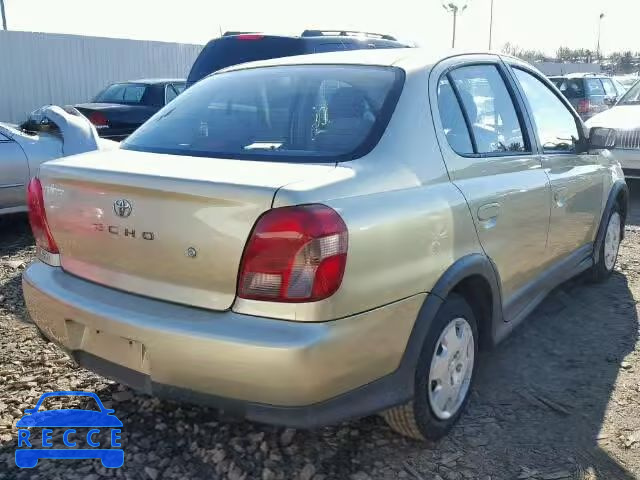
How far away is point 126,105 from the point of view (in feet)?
36.3

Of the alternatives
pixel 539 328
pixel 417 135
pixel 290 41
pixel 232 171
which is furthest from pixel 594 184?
pixel 290 41

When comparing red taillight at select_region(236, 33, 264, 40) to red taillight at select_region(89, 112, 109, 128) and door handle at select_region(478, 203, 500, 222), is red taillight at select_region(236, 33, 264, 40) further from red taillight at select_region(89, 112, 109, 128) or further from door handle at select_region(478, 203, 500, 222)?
door handle at select_region(478, 203, 500, 222)

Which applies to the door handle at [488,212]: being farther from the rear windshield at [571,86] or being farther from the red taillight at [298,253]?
the rear windshield at [571,86]

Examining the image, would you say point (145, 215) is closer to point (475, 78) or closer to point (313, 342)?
point (313, 342)

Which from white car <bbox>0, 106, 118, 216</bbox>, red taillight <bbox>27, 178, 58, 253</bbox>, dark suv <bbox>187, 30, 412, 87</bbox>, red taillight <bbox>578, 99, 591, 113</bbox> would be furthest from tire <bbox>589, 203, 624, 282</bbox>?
red taillight <bbox>578, 99, 591, 113</bbox>

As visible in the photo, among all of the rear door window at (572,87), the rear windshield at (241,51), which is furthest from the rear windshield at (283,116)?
the rear door window at (572,87)

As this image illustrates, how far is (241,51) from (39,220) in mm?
4755

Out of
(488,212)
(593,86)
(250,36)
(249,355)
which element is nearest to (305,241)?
(249,355)

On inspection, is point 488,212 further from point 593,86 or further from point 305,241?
point 593,86

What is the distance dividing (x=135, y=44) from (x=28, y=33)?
3.47m

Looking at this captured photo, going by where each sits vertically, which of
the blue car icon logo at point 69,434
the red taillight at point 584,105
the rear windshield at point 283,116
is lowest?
the blue car icon logo at point 69,434

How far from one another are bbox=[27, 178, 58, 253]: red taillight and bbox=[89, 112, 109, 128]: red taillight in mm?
7939

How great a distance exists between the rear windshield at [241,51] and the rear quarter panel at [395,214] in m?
4.32

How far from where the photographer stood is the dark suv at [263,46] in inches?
274
